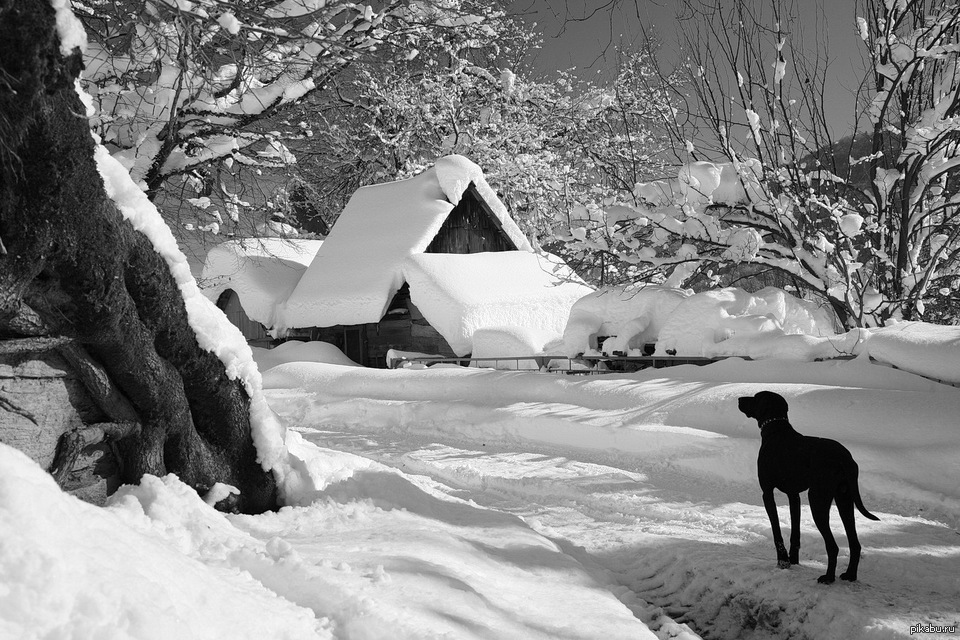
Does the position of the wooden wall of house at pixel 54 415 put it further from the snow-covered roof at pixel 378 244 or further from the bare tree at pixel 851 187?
the snow-covered roof at pixel 378 244

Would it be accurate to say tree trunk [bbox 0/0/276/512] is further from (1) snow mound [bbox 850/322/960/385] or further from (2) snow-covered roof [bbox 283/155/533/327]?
(2) snow-covered roof [bbox 283/155/533/327]

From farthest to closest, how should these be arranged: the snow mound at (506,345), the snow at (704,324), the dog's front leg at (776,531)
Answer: the snow mound at (506,345) < the snow at (704,324) < the dog's front leg at (776,531)

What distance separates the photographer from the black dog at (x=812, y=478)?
396cm

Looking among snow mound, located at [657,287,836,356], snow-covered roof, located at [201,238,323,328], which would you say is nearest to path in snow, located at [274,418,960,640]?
snow mound, located at [657,287,836,356]

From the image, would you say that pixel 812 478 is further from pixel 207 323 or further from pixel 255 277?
pixel 255 277

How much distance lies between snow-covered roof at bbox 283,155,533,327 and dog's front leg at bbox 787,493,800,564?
47.6 ft

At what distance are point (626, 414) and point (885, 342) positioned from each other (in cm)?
308

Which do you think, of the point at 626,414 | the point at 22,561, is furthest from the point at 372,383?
the point at 22,561

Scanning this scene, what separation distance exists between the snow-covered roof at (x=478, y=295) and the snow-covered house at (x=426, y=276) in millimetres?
29

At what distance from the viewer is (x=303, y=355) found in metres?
19.0

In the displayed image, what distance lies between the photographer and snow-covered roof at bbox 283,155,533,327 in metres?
18.4

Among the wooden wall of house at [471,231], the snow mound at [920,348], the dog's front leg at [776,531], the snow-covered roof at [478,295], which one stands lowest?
the dog's front leg at [776,531]

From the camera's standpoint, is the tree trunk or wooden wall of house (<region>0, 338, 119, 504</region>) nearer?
the tree trunk

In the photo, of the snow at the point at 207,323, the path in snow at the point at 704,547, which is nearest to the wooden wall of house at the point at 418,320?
the path in snow at the point at 704,547
